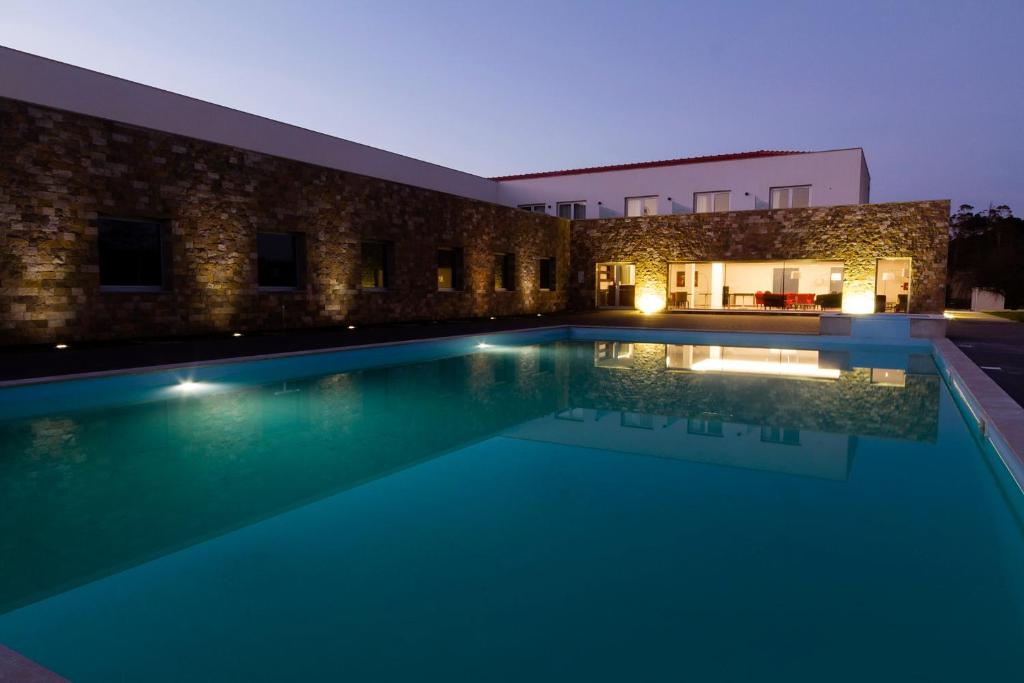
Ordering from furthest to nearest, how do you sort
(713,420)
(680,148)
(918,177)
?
(918,177), (680,148), (713,420)

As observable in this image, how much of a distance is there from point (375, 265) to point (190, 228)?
178 inches

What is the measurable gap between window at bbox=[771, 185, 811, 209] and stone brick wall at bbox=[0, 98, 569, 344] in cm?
1109

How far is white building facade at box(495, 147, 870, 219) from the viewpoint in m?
19.6

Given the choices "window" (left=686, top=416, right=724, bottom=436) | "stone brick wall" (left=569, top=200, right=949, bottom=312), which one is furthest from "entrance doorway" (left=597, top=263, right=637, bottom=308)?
"window" (left=686, top=416, right=724, bottom=436)

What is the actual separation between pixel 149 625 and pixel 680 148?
2218 inches

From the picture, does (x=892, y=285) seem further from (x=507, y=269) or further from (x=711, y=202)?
(x=507, y=269)

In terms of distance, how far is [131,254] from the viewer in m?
9.96

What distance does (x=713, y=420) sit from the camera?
567 centimetres

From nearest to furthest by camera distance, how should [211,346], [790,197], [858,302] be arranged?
[211,346] → [858,302] → [790,197]

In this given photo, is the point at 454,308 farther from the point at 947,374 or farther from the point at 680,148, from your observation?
the point at 680,148

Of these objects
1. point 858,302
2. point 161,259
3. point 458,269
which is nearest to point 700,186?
point 858,302

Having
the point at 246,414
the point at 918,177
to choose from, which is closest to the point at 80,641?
the point at 246,414

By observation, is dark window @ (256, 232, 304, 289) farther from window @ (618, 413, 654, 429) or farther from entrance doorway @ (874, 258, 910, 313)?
entrance doorway @ (874, 258, 910, 313)

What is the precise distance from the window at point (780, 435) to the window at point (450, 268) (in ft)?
39.0
